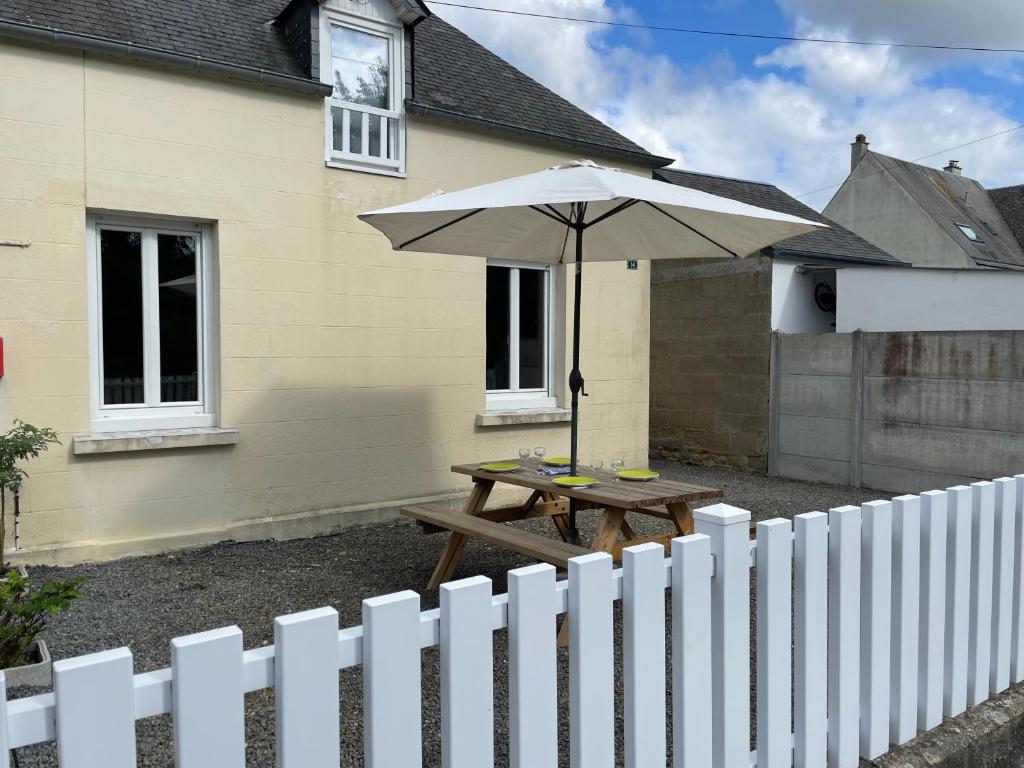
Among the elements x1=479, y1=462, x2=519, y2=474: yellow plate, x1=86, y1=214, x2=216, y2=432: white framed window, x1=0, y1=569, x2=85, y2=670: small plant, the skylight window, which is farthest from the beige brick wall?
the skylight window

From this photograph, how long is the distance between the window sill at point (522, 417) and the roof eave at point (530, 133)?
111 inches

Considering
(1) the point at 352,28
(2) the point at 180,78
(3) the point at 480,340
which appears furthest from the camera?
(3) the point at 480,340

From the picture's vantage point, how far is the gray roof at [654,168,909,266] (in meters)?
11.4

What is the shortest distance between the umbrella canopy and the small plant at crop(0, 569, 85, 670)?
2455 mm

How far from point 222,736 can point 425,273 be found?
240 inches

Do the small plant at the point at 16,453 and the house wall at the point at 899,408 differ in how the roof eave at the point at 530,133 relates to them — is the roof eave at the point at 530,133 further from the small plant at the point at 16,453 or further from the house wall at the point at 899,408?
the small plant at the point at 16,453

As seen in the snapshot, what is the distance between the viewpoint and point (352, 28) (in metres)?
7.11

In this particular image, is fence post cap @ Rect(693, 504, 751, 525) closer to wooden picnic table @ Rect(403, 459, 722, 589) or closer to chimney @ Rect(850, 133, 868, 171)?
wooden picnic table @ Rect(403, 459, 722, 589)

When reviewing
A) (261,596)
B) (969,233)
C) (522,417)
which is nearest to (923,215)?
(969,233)

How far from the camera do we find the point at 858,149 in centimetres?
2394

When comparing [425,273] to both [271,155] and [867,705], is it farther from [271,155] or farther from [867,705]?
[867,705]

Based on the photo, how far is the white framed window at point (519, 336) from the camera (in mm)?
8141

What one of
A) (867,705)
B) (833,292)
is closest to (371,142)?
(867,705)

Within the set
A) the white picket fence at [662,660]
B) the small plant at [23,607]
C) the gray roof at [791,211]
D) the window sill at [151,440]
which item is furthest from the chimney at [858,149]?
the small plant at [23,607]
